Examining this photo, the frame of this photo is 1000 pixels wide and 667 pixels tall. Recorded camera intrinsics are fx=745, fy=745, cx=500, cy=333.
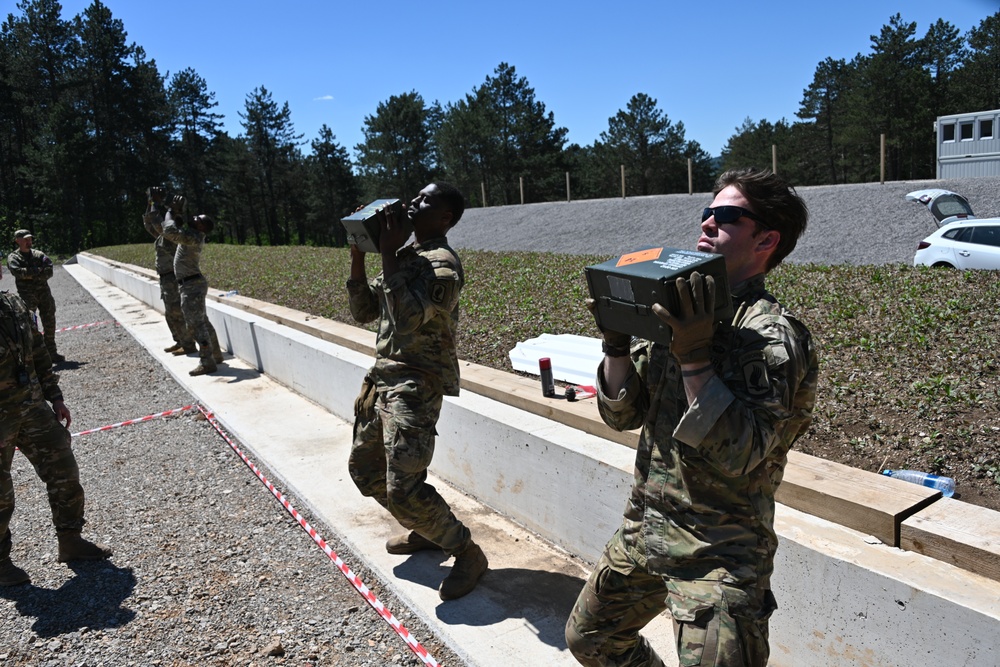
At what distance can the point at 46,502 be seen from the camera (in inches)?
221

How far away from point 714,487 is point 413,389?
194cm

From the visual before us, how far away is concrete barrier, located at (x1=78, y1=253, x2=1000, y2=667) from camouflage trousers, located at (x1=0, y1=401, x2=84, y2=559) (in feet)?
7.64

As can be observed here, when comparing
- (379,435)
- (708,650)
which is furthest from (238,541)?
(708,650)

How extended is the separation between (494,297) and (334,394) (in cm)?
277

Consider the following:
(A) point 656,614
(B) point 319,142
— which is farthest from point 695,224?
(B) point 319,142

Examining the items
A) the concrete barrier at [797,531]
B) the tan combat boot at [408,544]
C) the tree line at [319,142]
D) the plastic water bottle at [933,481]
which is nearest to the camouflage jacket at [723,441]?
the concrete barrier at [797,531]

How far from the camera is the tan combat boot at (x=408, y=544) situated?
4.34m

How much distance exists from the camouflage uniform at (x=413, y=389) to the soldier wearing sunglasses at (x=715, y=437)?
145cm

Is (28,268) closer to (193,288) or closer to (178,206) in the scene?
(178,206)

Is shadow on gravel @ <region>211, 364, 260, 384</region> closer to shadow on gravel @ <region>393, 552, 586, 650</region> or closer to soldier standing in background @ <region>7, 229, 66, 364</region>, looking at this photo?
soldier standing in background @ <region>7, 229, 66, 364</region>

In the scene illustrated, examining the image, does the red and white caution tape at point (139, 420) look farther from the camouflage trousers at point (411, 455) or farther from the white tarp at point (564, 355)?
the camouflage trousers at point (411, 455)

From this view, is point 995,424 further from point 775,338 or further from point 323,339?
point 323,339

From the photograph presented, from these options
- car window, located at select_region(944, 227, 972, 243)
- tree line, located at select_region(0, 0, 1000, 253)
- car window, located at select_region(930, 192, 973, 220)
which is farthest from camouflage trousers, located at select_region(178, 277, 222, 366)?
tree line, located at select_region(0, 0, 1000, 253)

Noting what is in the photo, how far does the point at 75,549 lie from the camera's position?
177 inches
